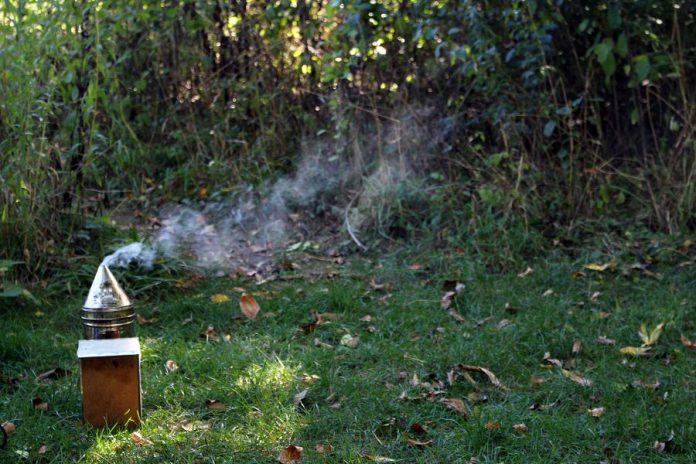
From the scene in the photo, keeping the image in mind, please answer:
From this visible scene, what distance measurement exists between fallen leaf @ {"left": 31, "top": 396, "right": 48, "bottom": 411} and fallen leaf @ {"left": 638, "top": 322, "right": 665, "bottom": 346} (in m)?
2.85

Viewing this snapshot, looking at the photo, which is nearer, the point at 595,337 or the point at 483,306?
the point at 595,337

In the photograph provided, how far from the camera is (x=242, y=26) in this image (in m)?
7.70

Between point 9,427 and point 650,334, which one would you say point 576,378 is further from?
point 9,427

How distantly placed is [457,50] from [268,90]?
6.51 feet

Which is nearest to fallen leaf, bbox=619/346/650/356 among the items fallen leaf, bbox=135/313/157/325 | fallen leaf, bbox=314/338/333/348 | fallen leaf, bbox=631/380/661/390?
fallen leaf, bbox=631/380/661/390

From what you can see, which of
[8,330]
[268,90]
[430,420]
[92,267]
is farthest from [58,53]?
[430,420]

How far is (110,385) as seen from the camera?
11.0ft

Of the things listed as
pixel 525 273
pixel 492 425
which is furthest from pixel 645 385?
pixel 525 273

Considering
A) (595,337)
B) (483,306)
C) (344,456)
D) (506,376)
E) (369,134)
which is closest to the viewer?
(344,456)

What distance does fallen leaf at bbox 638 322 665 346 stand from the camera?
168 inches

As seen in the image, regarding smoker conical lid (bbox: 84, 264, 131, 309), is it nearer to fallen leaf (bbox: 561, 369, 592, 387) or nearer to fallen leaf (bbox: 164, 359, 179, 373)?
fallen leaf (bbox: 164, 359, 179, 373)

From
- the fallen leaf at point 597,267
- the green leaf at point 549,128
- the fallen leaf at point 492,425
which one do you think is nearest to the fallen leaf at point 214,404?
the fallen leaf at point 492,425

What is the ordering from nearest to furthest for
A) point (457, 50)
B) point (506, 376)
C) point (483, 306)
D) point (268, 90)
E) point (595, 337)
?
1. point (506, 376)
2. point (595, 337)
3. point (483, 306)
4. point (457, 50)
5. point (268, 90)

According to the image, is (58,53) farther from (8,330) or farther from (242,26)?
(242,26)
